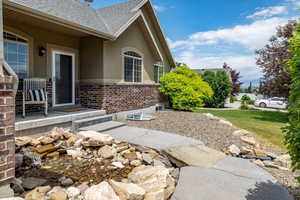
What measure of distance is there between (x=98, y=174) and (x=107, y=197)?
3.36ft

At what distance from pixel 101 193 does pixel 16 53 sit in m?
6.14

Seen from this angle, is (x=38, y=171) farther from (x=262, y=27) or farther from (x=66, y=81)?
(x=262, y=27)

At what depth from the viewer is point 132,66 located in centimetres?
914

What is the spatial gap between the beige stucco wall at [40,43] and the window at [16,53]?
0.49ft

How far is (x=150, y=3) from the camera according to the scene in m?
10.6

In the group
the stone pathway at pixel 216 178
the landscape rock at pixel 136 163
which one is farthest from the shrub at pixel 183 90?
the landscape rock at pixel 136 163

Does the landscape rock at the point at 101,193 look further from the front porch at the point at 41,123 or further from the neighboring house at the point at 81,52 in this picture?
the neighboring house at the point at 81,52

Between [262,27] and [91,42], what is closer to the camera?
[91,42]

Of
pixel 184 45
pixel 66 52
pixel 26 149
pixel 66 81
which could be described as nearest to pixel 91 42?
pixel 66 52

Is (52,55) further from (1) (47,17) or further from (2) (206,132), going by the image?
(2) (206,132)

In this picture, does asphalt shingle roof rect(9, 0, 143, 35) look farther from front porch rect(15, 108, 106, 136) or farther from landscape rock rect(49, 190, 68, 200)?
landscape rock rect(49, 190, 68, 200)

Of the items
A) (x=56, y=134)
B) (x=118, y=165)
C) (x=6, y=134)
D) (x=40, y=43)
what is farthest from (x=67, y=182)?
(x=40, y=43)

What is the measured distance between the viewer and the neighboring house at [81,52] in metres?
5.95

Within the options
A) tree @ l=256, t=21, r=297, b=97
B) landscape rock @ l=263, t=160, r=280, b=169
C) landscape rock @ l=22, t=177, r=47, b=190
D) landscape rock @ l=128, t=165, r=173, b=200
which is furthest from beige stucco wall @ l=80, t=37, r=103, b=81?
tree @ l=256, t=21, r=297, b=97
